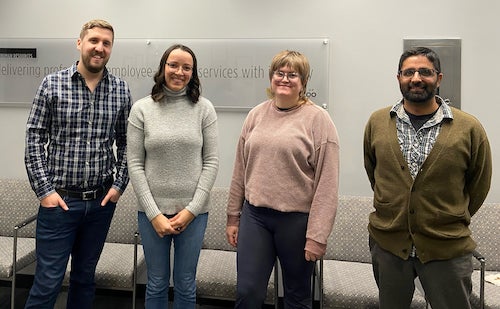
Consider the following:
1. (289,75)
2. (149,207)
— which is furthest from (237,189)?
(289,75)

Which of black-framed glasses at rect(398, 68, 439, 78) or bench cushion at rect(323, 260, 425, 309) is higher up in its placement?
black-framed glasses at rect(398, 68, 439, 78)

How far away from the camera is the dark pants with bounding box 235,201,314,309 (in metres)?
1.76

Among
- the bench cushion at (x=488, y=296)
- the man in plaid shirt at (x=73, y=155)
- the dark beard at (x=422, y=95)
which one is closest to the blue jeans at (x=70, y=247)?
the man in plaid shirt at (x=73, y=155)

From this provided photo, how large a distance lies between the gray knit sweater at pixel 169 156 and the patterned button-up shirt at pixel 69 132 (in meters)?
0.21

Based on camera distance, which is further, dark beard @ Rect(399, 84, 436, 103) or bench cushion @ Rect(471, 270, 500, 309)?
bench cushion @ Rect(471, 270, 500, 309)

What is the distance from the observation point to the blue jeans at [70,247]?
1.92 meters

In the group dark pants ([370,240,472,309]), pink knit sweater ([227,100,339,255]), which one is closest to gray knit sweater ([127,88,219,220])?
pink knit sweater ([227,100,339,255])

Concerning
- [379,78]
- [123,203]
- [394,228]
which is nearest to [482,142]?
[394,228]

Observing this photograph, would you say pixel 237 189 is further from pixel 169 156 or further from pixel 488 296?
pixel 488 296

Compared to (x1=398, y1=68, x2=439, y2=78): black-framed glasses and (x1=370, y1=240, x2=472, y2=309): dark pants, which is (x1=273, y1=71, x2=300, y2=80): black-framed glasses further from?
(x1=370, y1=240, x2=472, y2=309): dark pants

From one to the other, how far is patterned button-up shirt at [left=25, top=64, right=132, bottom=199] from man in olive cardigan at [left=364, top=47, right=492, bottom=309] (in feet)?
4.13

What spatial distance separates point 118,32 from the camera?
2965 millimetres

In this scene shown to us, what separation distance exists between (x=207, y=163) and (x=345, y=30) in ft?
4.95

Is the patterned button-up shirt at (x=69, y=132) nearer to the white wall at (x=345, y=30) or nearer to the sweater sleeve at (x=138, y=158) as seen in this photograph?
the sweater sleeve at (x=138, y=158)
